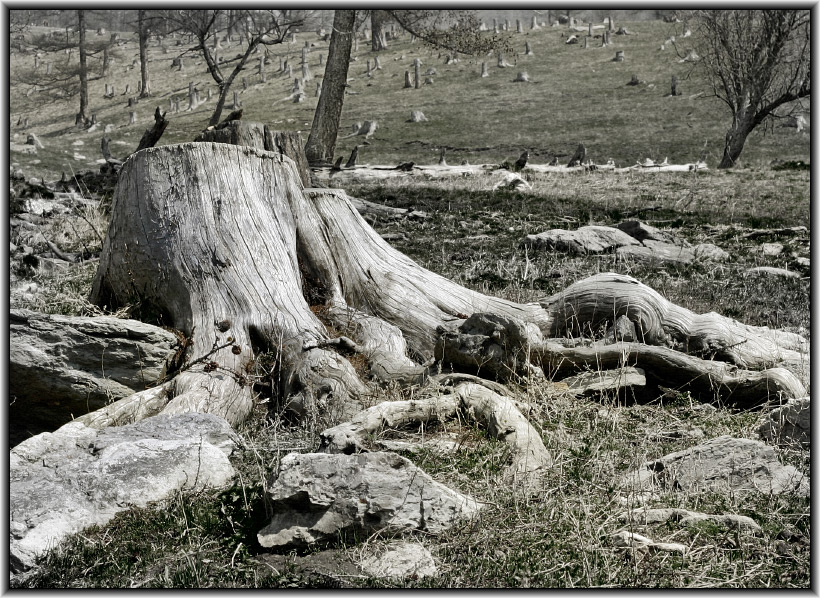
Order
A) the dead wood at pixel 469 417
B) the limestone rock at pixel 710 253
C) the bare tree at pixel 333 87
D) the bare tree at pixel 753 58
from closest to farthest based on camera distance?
the dead wood at pixel 469 417
the limestone rock at pixel 710 253
the bare tree at pixel 333 87
the bare tree at pixel 753 58

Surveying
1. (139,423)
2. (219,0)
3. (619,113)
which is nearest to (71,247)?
(219,0)

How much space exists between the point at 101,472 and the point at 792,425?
3.51m

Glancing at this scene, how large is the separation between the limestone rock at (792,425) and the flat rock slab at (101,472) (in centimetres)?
286

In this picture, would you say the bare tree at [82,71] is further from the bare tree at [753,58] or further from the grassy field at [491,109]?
the bare tree at [753,58]

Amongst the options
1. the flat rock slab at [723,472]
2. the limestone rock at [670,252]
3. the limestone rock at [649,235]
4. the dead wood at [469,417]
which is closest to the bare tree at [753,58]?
the limestone rock at [649,235]

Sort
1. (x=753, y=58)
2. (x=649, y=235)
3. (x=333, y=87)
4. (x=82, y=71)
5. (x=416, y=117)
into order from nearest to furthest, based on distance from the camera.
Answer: (x=649, y=235), (x=333, y=87), (x=753, y=58), (x=416, y=117), (x=82, y=71)

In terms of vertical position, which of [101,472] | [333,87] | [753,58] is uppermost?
[753,58]

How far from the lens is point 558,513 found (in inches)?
127

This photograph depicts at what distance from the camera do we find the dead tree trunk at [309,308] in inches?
189

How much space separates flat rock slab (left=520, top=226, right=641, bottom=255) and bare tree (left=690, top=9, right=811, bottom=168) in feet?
60.1

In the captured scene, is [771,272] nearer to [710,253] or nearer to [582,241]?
[710,253]

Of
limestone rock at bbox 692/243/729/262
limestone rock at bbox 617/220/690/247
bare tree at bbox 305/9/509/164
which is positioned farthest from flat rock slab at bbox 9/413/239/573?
bare tree at bbox 305/9/509/164

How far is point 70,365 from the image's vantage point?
15.5 ft

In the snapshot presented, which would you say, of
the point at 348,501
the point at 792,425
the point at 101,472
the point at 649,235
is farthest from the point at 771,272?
the point at 101,472
